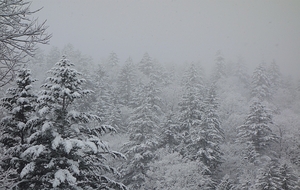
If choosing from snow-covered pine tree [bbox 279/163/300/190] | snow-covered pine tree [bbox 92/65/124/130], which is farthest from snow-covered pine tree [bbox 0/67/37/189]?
snow-covered pine tree [bbox 279/163/300/190]

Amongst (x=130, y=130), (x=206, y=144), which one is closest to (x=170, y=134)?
(x=206, y=144)

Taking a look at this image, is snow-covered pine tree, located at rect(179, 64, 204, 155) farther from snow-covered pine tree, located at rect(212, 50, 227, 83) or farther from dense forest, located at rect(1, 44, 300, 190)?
snow-covered pine tree, located at rect(212, 50, 227, 83)

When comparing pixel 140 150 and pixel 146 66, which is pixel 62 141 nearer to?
pixel 140 150

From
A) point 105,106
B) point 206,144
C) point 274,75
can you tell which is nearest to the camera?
point 206,144

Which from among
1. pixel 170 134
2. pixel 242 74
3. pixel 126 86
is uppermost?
pixel 242 74

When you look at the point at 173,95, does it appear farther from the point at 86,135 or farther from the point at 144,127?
the point at 86,135

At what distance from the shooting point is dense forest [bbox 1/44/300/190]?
9.34 m

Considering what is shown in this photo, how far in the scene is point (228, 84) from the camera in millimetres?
58938

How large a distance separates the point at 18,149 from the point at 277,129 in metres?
39.0

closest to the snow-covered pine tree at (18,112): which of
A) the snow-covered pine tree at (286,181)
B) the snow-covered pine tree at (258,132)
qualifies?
the snow-covered pine tree at (286,181)

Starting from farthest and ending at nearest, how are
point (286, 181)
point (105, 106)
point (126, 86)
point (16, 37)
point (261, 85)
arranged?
1. point (261, 85)
2. point (126, 86)
3. point (105, 106)
4. point (286, 181)
5. point (16, 37)

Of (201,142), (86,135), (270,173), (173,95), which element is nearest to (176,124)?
(201,142)

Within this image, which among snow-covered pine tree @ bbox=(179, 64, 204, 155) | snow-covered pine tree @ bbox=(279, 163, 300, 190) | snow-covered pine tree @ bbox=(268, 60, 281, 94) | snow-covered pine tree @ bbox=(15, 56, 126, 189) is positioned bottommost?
snow-covered pine tree @ bbox=(279, 163, 300, 190)

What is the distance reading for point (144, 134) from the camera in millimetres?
25297
